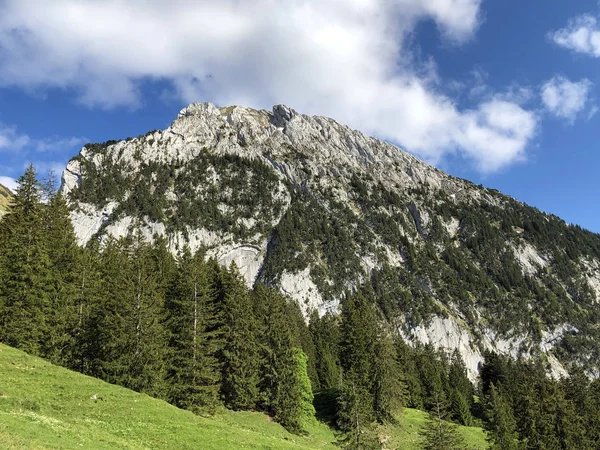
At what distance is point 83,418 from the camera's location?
23.0m

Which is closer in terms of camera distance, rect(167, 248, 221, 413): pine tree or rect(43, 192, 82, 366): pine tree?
rect(167, 248, 221, 413): pine tree

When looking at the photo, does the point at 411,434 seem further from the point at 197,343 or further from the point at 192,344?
the point at 192,344

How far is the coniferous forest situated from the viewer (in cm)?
3625

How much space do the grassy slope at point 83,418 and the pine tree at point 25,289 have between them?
3430 mm

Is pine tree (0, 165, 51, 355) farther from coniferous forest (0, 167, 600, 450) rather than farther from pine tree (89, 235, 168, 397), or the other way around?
pine tree (89, 235, 168, 397)

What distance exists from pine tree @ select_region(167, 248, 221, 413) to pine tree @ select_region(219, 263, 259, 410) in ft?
5.11

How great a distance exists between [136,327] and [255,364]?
16.1m

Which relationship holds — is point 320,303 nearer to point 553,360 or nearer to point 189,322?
point 553,360

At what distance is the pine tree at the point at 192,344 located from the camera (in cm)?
3759

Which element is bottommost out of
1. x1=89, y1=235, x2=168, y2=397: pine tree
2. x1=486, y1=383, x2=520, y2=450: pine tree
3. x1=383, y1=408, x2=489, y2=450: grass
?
x1=383, y1=408, x2=489, y2=450: grass

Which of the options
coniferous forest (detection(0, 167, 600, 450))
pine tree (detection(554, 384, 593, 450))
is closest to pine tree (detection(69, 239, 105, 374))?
coniferous forest (detection(0, 167, 600, 450))

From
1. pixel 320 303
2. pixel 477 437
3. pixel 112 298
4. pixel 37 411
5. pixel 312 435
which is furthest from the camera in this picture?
pixel 320 303

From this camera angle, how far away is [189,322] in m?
42.5

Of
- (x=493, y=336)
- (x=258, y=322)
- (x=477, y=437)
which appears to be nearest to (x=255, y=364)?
(x=258, y=322)
